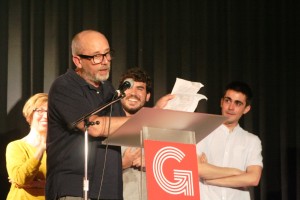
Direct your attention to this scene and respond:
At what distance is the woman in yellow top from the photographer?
407 centimetres

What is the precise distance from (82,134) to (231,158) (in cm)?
177

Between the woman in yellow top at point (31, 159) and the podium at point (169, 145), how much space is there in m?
1.32

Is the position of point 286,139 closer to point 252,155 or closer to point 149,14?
point 252,155

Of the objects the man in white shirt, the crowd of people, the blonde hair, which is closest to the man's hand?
the crowd of people

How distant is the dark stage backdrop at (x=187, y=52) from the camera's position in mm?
4895

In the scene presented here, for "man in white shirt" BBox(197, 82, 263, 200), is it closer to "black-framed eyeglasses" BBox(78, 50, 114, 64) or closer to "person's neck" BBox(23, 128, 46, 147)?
"person's neck" BBox(23, 128, 46, 147)

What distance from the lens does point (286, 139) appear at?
5848 mm

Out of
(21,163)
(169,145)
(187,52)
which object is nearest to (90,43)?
(169,145)

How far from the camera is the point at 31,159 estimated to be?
4.08 metres

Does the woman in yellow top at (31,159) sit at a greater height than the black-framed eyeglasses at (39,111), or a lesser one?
lesser

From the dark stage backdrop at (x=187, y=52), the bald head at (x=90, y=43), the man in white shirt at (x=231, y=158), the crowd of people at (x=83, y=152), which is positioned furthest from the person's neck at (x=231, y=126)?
the bald head at (x=90, y=43)

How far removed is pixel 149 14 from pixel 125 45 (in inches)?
16.4

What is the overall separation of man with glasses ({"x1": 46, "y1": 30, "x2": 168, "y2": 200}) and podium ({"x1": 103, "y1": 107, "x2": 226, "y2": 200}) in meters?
0.12

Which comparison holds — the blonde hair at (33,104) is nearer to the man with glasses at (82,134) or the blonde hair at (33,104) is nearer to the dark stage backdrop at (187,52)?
the dark stage backdrop at (187,52)
